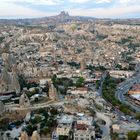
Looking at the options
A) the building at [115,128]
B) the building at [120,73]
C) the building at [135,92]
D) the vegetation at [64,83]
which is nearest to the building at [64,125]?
the building at [115,128]

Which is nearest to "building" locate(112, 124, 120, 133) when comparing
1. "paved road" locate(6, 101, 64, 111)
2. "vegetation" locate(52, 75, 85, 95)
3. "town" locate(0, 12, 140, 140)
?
"town" locate(0, 12, 140, 140)

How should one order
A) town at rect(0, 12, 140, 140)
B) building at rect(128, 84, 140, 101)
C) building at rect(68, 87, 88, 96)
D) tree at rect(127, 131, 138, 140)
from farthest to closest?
building at rect(128, 84, 140, 101) < building at rect(68, 87, 88, 96) < town at rect(0, 12, 140, 140) < tree at rect(127, 131, 138, 140)

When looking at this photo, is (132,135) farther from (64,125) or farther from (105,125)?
(64,125)

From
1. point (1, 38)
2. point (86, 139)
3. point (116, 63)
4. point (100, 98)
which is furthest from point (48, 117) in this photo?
point (1, 38)

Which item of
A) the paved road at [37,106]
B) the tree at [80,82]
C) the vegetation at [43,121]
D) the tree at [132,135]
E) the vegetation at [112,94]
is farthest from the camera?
the tree at [80,82]

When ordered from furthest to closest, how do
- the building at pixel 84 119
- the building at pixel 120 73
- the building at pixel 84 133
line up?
the building at pixel 120 73
the building at pixel 84 119
the building at pixel 84 133

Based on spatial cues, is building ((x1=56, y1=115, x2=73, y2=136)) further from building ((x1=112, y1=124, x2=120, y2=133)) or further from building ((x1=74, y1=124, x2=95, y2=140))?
building ((x1=112, y1=124, x2=120, y2=133))

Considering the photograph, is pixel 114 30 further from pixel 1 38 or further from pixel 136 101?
pixel 136 101

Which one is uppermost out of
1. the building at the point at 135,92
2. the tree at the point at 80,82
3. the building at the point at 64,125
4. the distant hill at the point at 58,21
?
the building at the point at 64,125

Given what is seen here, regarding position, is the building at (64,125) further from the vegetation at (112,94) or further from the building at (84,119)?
the vegetation at (112,94)
